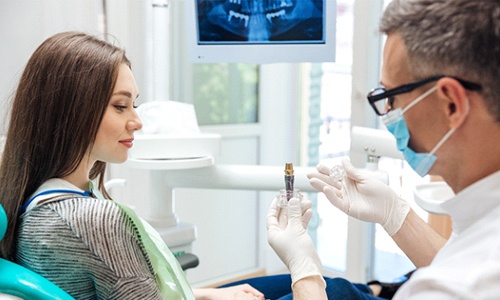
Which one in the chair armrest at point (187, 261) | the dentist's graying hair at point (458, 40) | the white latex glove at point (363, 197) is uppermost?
the dentist's graying hair at point (458, 40)

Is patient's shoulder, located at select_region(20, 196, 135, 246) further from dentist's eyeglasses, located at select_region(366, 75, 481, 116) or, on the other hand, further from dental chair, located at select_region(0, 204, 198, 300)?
dentist's eyeglasses, located at select_region(366, 75, 481, 116)

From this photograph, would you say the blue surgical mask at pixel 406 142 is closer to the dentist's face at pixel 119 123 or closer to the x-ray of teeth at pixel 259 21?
the dentist's face at pixel 119 123

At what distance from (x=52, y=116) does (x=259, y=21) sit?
3.20 ft

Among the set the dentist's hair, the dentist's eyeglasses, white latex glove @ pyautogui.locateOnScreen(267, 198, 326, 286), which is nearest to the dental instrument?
white latex glove @ pyautogui.locateOnScreen(267, 198, 326, 286)

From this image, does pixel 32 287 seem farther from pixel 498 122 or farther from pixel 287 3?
pixel 287 3

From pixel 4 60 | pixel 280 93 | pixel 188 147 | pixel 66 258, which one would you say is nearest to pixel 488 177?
pixel 66 258

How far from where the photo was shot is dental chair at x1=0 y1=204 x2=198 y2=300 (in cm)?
104

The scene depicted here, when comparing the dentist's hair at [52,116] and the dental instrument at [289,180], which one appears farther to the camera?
the dental instrument at [289,180]

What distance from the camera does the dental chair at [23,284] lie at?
104 cm

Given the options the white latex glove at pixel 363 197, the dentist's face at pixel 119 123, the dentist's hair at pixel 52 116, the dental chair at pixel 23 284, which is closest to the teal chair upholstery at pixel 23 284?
the dental chair at pixel 23 284

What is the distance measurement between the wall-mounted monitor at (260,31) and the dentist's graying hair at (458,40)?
1.05m

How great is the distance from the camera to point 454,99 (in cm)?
90

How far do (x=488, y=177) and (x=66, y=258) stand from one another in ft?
2.54

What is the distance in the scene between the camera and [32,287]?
1052 mm
